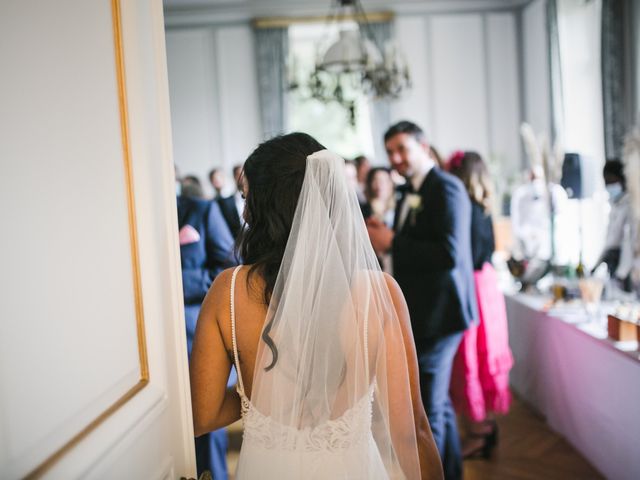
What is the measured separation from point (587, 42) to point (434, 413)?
613 cm

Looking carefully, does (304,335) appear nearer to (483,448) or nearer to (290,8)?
(483,448)

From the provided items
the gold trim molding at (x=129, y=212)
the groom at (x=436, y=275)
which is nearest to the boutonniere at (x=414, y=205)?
the groom at (x=436, y=275)

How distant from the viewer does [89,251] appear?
0.87 metres

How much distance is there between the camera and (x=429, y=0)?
884 centimetres

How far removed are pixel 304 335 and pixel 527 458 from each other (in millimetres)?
2350

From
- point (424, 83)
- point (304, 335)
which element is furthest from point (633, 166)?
point (424, 83)

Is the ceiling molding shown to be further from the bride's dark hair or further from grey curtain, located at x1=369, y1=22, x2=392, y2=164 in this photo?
the bride's dark hair

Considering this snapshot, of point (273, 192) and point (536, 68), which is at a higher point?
point (536, 68)

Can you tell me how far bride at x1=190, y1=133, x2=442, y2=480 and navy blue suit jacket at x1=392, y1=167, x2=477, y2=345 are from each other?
121cm

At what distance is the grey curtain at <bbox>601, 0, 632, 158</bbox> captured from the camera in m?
5.96

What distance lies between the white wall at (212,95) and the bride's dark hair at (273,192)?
7855 millimetres

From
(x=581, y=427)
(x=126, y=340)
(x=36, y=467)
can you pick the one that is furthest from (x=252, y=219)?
(x=581, y=427)

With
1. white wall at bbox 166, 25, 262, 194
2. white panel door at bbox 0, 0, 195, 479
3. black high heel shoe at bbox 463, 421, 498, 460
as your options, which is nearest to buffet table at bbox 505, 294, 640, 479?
black high heel shoe at bbox 463, 421, 498, 460

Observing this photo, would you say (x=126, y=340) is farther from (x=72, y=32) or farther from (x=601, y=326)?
(x=601, y=326)
